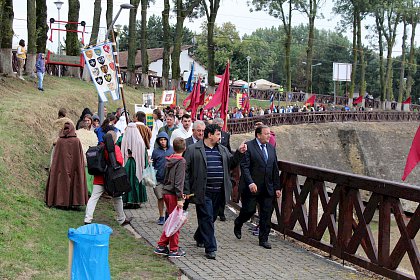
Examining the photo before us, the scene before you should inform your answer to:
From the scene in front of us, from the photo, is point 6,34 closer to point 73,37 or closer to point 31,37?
point 31,37

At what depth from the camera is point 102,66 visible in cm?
1855

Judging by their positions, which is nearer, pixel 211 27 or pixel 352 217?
pixel 352 217

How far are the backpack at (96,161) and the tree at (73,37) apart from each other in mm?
23968

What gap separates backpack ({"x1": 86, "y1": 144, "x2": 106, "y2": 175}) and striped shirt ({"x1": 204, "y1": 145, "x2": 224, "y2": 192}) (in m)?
2.19

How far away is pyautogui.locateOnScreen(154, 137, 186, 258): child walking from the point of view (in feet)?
34.0

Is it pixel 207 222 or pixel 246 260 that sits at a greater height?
pixel 207 222

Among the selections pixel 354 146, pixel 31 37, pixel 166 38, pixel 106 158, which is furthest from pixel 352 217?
pixel 354 146

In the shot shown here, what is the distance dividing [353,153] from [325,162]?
4669 millimetres

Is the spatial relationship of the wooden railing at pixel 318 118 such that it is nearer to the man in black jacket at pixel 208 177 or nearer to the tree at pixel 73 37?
the tree at pixel 73 37

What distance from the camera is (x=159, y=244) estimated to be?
10477 millimetres

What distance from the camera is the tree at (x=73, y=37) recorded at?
3506 cm

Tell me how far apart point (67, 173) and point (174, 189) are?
3554 mm

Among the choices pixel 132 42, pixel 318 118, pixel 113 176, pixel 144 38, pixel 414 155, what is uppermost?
pixel 144 38

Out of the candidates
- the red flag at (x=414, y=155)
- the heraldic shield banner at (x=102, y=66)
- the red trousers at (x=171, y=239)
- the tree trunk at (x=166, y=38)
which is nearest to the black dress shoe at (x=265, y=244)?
the red trousers at (x=171, y=239)
